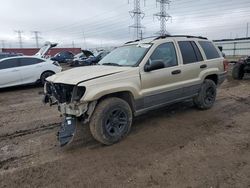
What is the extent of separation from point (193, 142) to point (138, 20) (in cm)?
4091

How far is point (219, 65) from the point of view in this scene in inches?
267

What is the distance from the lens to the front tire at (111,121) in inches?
172

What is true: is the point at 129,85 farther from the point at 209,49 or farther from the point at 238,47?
the point at 238,47

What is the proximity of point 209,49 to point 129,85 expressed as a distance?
10.2 ft

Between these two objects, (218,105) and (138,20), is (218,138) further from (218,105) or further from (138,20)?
(138,20)

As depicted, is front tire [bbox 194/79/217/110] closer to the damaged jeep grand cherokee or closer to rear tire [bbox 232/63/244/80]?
the damaged jeep grand cherokee

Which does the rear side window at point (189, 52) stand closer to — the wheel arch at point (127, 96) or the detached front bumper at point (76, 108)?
the wheel arch at point (127, 96)

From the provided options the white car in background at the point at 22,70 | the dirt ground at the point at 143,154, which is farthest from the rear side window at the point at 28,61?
the dirt ground at the point at 143,154

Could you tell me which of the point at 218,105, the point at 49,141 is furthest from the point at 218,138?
the point at 49,141

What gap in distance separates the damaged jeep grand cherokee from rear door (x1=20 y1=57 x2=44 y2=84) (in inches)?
263

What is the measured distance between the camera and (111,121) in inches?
181

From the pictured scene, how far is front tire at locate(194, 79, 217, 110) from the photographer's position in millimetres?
6445

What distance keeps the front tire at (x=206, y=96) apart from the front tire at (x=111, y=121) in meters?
2.46

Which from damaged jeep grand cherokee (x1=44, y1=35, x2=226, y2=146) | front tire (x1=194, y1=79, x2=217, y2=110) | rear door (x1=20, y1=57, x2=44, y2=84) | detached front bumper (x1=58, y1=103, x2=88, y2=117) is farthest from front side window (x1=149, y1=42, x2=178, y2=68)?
rear door (x1=20, y1=57, x2=44, y2=84)
